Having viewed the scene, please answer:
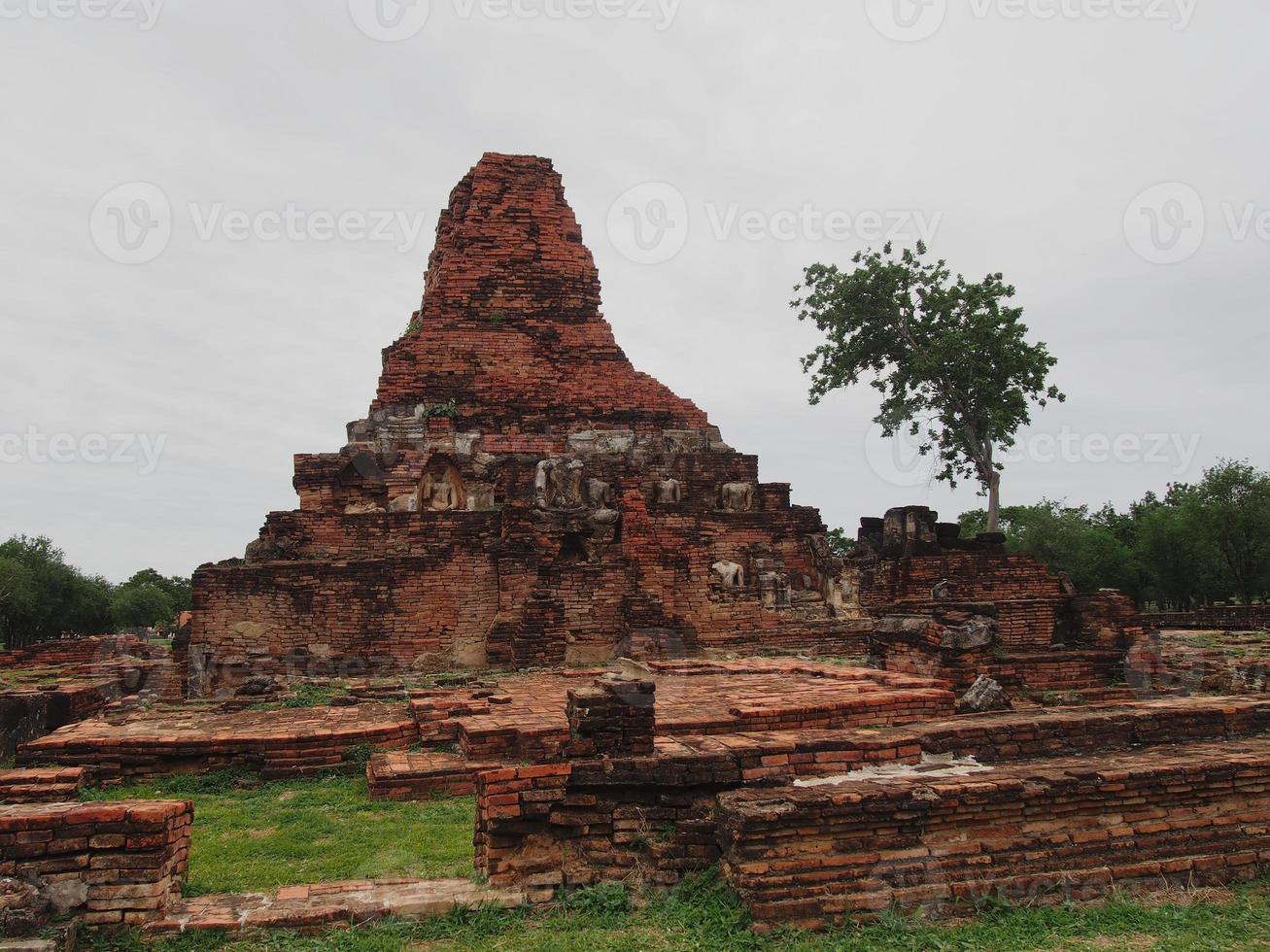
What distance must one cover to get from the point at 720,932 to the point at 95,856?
111 inches

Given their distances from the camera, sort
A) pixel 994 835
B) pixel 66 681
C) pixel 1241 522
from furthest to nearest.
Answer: pixel 1241 522 → pixel 66 681 → pixel 994 835

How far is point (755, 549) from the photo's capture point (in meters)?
15.3

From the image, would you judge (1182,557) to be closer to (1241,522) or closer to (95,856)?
(1241,522)

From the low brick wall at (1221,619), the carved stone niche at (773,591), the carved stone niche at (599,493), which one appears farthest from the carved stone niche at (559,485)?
the low brick wall at (1221,619)

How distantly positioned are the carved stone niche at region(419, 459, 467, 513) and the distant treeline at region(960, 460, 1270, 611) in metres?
24.1

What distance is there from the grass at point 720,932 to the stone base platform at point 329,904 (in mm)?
67

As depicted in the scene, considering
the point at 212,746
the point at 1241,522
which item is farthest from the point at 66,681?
the point at 1241,522

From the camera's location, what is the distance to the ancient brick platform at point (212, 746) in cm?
730

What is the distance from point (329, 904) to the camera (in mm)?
4410

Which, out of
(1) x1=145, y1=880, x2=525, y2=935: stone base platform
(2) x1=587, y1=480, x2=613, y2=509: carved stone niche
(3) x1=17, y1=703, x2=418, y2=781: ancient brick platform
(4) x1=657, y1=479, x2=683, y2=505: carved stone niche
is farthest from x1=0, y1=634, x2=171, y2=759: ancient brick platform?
(4) x1=657, y1=479, x2=683, y2=505: carved stone niche

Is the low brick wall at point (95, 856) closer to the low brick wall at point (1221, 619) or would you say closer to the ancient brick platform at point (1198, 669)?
the ancient brick platform at point (1198, 669)

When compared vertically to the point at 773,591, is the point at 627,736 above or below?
below

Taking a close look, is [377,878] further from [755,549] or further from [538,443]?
[538,443]

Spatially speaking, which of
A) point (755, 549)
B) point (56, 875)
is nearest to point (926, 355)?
point (755, 549)
